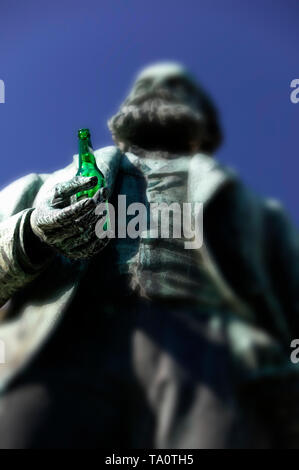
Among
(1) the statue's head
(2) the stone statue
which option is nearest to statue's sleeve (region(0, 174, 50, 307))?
(2) the stone statue

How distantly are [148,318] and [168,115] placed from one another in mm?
903

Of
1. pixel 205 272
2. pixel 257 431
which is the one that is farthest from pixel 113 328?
pixel 257 431

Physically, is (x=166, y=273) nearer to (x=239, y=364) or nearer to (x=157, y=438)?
(x=239, y=364)

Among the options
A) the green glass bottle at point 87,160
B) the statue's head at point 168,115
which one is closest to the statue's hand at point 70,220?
the green glass bottle at point 87,160

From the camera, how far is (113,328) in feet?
7.67

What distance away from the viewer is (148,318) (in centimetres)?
231

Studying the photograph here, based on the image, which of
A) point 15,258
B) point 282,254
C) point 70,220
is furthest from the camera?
point 282,254

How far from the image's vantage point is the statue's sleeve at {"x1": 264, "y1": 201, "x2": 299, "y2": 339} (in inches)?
98.4

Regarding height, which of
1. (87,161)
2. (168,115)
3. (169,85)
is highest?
(169,85)

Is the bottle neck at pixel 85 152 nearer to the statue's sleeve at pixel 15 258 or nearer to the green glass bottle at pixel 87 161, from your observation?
the green glass bottle at pixel 87 161

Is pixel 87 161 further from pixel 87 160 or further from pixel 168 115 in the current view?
pixel 168 115

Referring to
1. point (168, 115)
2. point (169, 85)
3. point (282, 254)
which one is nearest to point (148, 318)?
point (282, 254)
